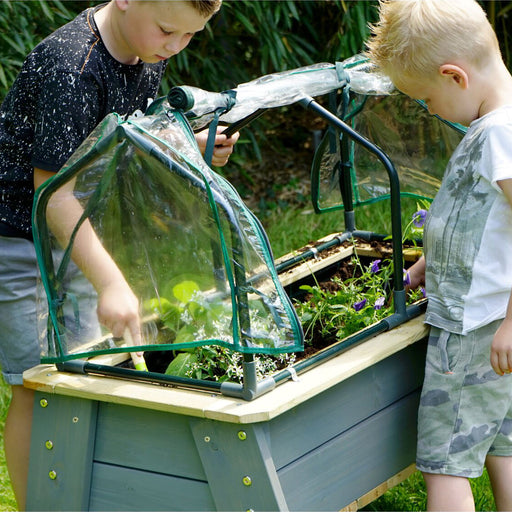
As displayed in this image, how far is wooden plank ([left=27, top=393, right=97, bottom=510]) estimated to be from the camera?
1.67m

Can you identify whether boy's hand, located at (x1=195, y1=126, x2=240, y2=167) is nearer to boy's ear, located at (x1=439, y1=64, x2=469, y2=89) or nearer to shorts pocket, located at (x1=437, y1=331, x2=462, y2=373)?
boy's ear, located at (x1=439, y1=64, x2=469, y2=89)

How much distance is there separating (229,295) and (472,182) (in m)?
0.53

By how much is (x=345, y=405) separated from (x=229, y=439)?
29 cm

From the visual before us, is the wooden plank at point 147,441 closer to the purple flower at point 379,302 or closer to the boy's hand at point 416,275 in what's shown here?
the purple flower at point 379,302

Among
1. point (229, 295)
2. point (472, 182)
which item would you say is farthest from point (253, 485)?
point (472, 182)

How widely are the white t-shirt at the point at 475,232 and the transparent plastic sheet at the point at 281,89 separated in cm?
38

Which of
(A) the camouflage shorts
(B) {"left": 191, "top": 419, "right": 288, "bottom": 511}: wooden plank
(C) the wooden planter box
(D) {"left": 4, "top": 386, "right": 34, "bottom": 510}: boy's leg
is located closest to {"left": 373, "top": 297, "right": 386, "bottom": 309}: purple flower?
(C) the wooden planter box

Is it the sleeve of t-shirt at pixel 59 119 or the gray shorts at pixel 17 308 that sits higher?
the sleeve of t-shirt at pixel 59 119

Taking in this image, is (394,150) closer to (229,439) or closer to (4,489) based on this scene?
(229,439)

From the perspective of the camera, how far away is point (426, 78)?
66.2 inches

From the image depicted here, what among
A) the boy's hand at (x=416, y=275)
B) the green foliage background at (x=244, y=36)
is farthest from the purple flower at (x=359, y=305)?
the green foliage background at (x=244, y=36)

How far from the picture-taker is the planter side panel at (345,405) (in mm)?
1554

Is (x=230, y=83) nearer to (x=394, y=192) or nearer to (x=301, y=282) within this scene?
(x=301, y=282)

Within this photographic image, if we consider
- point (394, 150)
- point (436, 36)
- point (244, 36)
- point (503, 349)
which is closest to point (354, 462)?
point (503, 349)
